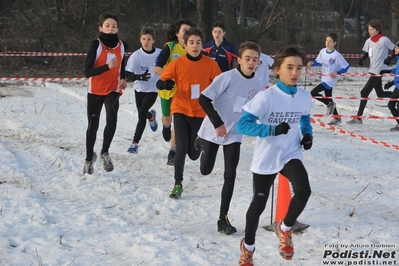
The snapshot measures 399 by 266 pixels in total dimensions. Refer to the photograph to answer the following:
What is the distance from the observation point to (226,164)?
5.49m

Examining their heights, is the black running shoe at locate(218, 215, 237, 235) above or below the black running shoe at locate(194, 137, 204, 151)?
below

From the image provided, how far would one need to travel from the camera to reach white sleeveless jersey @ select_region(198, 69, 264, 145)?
5.50 meters

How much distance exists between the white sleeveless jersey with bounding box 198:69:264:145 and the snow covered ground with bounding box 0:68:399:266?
84cm

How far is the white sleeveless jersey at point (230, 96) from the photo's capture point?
550cm

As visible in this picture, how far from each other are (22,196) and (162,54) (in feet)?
8.51

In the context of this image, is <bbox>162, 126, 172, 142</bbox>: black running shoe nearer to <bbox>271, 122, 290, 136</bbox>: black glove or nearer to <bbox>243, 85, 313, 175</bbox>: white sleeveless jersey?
<bbox>243, 85, 313, 175</bbox>: white sleeveless jersey

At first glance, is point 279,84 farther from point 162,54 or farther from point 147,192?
point 162,54

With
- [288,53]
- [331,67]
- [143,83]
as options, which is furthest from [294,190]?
[331,67]

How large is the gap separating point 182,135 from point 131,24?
21.3 metres

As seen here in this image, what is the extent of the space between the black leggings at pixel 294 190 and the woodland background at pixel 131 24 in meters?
17.2

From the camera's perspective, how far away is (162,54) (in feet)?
24.7

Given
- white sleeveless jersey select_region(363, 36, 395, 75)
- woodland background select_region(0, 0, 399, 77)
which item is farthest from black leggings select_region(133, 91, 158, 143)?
woodland background select_region(0, 0, 399, 77)

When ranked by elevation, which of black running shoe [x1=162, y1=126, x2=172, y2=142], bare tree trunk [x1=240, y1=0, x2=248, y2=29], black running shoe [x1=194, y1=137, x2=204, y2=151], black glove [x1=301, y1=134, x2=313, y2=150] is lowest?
black running shoe [x1=162, y1=126, x2=172, y2=142]

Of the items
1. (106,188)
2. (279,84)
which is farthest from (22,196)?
(279,84)
